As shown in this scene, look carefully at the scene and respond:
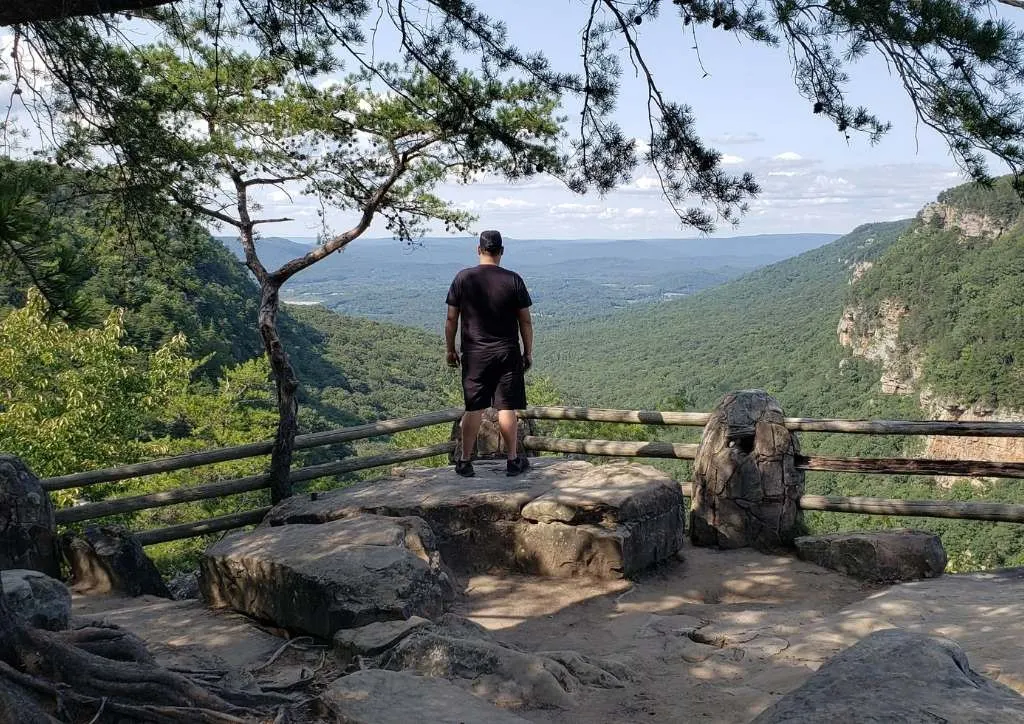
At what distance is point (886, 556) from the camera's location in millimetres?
5387

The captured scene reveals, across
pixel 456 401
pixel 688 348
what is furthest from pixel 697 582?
pixel 688 348

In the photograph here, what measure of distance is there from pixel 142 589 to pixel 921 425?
16.9ft

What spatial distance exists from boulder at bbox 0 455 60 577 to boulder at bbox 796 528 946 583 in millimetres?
4937

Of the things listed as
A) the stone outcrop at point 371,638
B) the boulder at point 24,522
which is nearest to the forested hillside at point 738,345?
the boulder at point 24,522

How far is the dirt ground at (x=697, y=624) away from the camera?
11.5 feet

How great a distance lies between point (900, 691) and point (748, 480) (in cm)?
388

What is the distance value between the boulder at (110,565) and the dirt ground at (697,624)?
Answer: 19 cm

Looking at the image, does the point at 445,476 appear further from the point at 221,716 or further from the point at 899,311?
the point at 899,311

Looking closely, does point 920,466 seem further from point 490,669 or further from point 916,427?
point 490,669

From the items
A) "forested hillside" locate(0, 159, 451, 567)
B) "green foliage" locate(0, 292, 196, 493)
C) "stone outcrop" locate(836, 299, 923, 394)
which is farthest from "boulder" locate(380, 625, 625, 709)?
"stone outcrop" locate(836, 299, 923, 394)

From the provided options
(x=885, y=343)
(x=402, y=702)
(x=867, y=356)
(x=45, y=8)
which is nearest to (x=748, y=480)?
(x=402, y=702)

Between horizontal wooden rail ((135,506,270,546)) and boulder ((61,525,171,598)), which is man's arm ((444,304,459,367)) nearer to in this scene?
horizontal wooden rail ((135,506,270,546))

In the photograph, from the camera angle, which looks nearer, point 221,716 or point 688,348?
point 221,716

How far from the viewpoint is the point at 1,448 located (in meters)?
13.2
